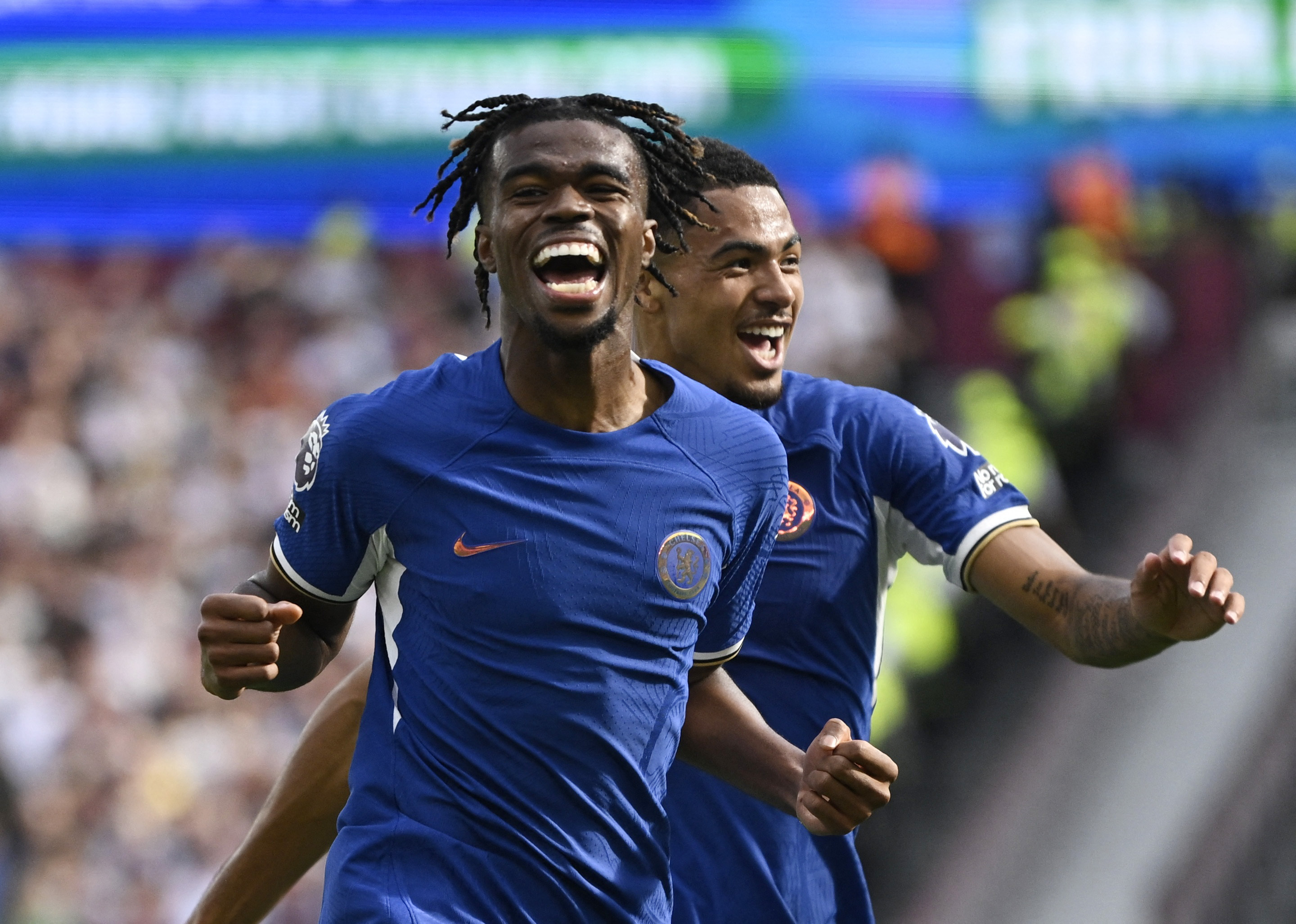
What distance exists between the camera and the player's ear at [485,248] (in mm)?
3371

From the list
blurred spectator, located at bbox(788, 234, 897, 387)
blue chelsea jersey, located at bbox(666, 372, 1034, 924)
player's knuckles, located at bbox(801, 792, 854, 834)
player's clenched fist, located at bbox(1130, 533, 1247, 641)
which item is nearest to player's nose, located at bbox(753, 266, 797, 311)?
blue chelsea jersey, located at bbox(666, 372, 1034, 924)

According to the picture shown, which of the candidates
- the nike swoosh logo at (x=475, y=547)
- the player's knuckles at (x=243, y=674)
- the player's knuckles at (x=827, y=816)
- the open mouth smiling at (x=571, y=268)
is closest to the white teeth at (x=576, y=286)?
the open mouth smiling at (x=571, y=268)

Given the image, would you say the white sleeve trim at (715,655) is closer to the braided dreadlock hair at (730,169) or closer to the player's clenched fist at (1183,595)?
the player's clenched fist at (1183,595)

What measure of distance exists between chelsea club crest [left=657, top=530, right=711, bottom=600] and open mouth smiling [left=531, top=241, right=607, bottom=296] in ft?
1.56

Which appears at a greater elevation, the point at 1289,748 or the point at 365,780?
the point at 365,780

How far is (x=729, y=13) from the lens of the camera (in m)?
13.3

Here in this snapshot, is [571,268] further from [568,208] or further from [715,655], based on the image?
[715,655]

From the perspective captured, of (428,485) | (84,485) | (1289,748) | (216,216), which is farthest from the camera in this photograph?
(216,216)

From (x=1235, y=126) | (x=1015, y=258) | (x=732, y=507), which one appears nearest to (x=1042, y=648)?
(x=1015, y=258)

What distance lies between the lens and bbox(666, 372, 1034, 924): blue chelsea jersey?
3875 millimetres

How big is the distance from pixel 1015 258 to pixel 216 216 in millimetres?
6141

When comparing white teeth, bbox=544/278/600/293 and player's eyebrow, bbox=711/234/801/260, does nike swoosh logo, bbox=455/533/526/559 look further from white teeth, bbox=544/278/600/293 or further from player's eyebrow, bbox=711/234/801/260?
player's eyebrow, bbox=711/234/801/260

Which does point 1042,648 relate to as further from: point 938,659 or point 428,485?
point 428,485

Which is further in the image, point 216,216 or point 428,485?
point 216,216
